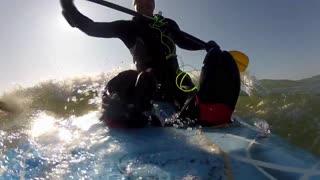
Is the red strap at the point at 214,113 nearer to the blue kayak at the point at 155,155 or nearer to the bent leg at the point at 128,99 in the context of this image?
the blue kayak at the point at 155,155

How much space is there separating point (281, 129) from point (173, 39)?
230 centimetres

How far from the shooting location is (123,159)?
3492 mm

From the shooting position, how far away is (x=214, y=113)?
15.0 feet

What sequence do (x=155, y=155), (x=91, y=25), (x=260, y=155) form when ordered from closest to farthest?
(x=155, y=155) → (x=260, y=155) → (x=91, y=25)

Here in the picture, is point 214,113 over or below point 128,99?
below

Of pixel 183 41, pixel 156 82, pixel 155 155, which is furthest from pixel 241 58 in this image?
pixel 155 155

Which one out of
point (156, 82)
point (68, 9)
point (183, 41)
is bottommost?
point (156, 82)

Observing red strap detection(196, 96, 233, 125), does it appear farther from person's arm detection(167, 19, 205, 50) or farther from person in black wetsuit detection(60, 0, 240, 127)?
person's arm detection(167, 19, 205, 50)

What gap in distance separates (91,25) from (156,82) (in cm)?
159

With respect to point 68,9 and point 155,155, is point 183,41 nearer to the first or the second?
point 68,9

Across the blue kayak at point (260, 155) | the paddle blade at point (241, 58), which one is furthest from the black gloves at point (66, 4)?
the paddle blade at point (241, 58)

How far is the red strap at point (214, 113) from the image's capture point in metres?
4.49

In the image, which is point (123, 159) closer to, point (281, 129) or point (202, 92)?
point (202, 92)

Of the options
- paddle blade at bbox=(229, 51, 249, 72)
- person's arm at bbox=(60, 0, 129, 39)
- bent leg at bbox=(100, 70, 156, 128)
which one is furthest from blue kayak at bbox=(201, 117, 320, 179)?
person's arm at bbox=(60, 0, 129, 39)
